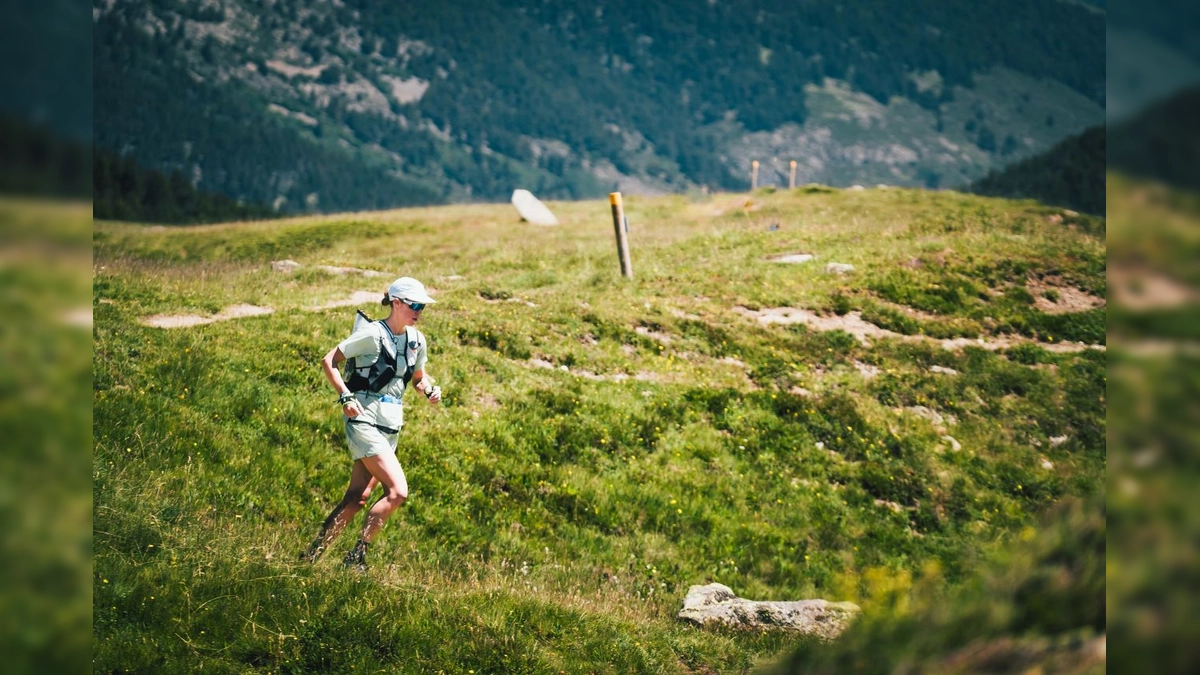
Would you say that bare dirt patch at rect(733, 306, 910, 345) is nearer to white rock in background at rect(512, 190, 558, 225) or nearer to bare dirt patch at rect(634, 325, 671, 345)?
bare dirt patch at rect(634, 325, 671, 345)

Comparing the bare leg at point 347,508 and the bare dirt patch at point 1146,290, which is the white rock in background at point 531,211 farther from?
the bare dirt patch at point 1146,290

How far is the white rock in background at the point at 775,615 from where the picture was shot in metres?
10.2

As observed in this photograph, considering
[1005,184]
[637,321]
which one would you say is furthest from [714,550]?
[1005,184]

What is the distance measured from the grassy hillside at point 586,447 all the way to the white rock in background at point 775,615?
29cm

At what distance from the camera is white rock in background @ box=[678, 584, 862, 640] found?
10.2 m

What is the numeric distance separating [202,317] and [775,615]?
45.1ft

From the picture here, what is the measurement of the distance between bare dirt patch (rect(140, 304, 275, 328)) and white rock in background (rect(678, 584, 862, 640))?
38.9 ft

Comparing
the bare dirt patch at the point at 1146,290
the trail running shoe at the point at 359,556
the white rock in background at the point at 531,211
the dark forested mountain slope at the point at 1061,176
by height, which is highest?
the dark forested mountain slope at the point at 1061,176

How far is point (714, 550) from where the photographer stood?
13.4 meters

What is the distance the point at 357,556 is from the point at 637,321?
13.2 meters

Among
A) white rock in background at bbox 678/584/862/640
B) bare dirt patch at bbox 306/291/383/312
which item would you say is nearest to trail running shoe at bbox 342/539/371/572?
white rock in background at bbox 678/584/862/640

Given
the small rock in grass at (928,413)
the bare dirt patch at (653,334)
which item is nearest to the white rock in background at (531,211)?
the bare dirt patch at (653,334)

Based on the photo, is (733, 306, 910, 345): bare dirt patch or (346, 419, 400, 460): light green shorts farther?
(733, 306, 910, 345): bare dirt patch

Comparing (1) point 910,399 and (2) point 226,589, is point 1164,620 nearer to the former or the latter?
(2) point 226,589
